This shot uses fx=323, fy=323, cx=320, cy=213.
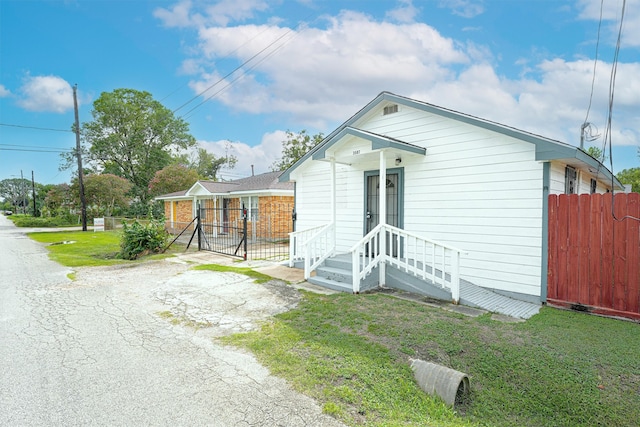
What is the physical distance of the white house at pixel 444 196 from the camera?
588 cm

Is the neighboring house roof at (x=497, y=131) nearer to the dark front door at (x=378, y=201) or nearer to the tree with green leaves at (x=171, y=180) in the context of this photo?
the dark front door at (x=378, y=201)

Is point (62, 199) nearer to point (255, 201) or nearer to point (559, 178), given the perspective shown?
point (255, 201)

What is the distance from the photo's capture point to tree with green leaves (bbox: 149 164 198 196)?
30.6 metres

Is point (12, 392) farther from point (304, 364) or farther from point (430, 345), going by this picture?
point (430, 345)

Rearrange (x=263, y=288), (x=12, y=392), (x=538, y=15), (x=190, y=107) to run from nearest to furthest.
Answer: (x=12, y=392)
(x=263, y=288)
(x=538, y=15)
(x=190, y=107)

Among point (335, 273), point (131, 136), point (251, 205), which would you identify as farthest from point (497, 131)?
point (131, 136)

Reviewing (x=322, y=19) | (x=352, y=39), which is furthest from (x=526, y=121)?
(x=322, y=19)

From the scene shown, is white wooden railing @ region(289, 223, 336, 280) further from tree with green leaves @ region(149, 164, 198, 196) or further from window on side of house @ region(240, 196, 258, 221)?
tree with green leaves @ region(149, 164, 198, 196)

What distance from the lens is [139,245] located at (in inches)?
486

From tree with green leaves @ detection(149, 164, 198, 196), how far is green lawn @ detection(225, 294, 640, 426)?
29245 millimetres

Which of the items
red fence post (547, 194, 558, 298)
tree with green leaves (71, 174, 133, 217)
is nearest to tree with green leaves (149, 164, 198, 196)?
tree with green leaves (71, 174, 133, 217)

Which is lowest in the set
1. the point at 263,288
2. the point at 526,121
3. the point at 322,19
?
the point at 263,288

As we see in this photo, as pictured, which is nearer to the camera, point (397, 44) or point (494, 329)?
point (494, 329)

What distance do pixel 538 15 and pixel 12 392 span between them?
38.4 ft
